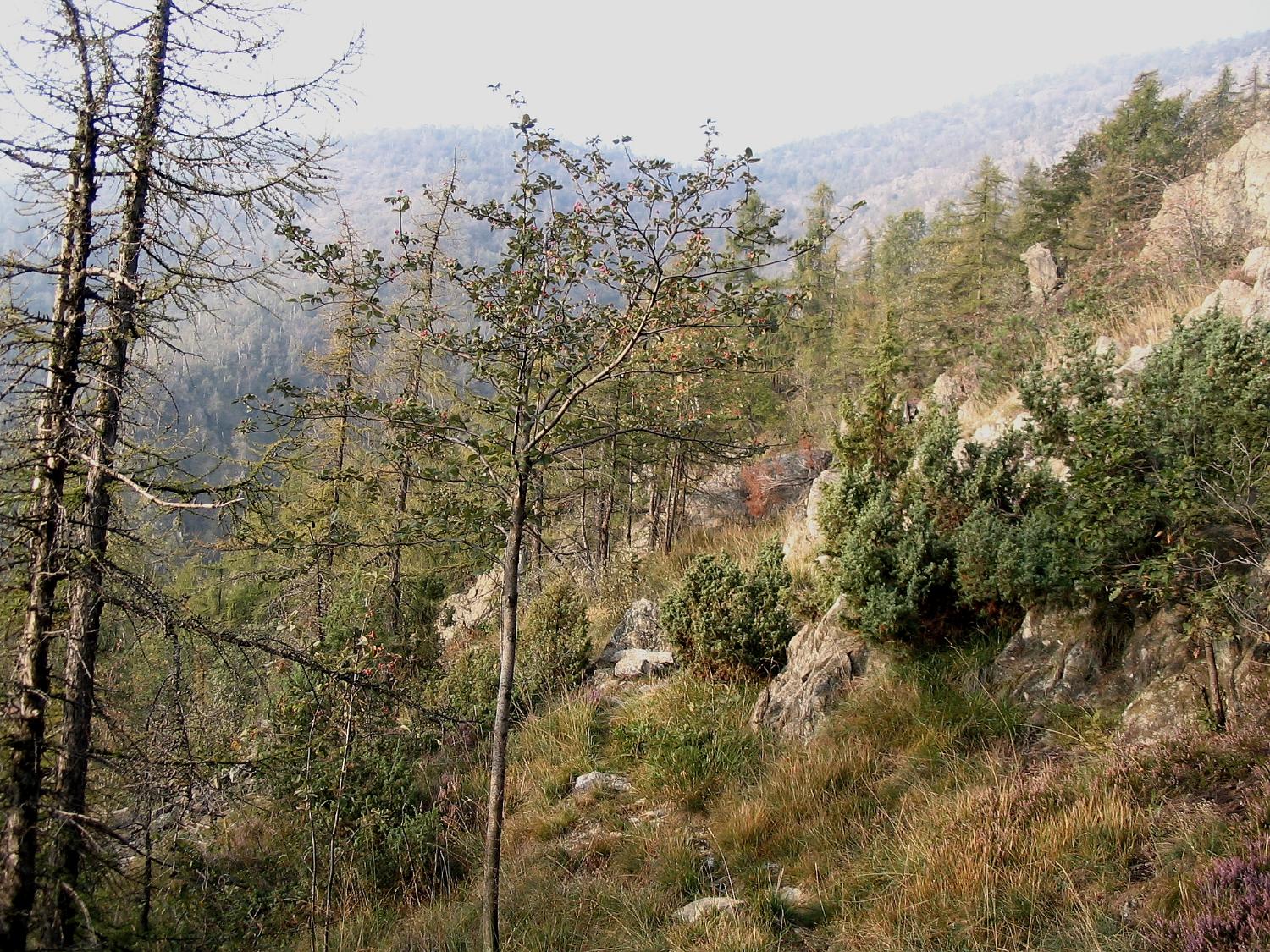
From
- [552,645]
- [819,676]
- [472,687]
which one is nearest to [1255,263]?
[819,676]

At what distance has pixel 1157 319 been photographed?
8.72 metres

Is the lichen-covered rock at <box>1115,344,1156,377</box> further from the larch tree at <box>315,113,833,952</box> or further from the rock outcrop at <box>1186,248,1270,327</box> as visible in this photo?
A: the larch tree at <box>315,113,833,952</box>

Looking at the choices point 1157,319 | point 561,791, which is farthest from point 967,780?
point 1157,319

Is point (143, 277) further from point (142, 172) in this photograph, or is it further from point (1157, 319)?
point (1157, 319)

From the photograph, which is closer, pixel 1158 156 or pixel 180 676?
pixel 180 676

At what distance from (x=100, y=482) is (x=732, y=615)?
17.4 ft

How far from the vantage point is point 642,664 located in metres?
8.31

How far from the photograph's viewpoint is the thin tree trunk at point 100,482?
9.96ft

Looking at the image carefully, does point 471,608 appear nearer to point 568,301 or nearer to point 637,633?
point 637,633

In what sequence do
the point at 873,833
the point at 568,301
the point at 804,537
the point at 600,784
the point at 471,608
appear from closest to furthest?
the point at 568,301 → the point at 873,833 → the point at 600,784 → the point at 804,537 → the point at 471,608

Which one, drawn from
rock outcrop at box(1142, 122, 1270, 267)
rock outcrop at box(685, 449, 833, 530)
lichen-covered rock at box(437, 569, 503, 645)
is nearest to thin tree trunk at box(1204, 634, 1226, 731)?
lichen-covered rock at box(437, 569, 503, 645)

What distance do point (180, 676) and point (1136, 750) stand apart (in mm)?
4720

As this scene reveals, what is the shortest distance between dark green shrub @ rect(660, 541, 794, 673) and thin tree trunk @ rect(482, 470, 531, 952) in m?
3.58

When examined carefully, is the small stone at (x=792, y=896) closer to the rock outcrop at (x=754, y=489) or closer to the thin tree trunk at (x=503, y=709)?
the thin tree trunk at (x=503, y=709)
